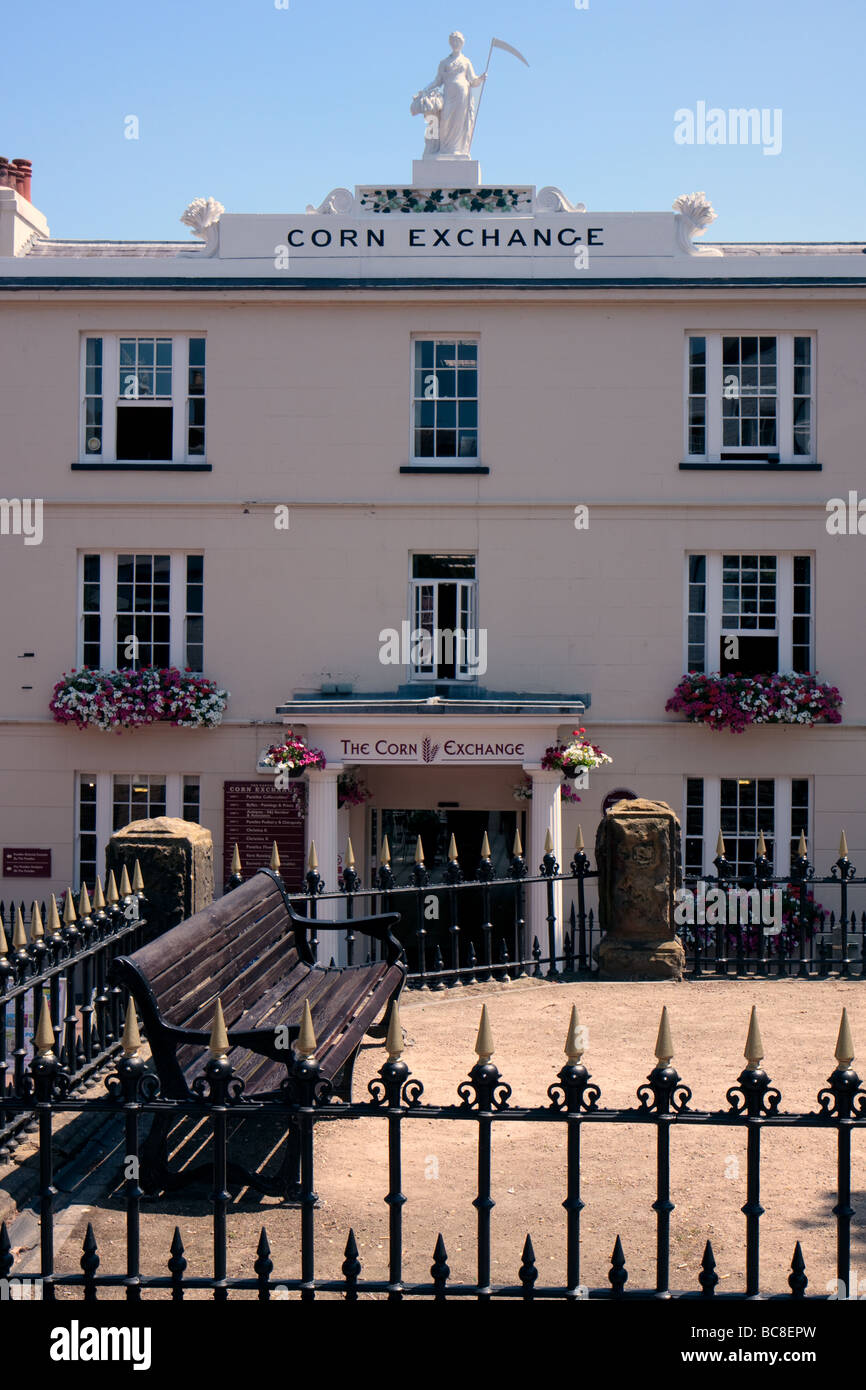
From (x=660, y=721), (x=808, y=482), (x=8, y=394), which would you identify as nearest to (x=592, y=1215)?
(x=660, y=721)

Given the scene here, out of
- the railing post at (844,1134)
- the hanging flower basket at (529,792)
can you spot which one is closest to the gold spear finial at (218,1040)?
the railing post at (844,1134)

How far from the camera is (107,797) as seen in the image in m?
18.8

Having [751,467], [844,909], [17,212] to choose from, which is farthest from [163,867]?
[17,212]

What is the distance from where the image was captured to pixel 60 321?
18688 millimetres

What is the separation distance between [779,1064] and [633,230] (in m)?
13.6

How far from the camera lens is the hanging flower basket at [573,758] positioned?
55.5 ft

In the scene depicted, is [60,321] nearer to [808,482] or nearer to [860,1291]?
[808,482]

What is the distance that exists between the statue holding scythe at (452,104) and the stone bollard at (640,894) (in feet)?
39.3

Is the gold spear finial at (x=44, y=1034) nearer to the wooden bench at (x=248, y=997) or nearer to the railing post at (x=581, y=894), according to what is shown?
the wooden bench at (x=248, y=997)

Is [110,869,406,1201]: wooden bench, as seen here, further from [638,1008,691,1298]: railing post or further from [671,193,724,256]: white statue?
[671,193,724,256]: white statue

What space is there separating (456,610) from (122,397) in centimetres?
580

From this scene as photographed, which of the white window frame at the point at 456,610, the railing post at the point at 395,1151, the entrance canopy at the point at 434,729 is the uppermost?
the white window frame at the point at 456,610

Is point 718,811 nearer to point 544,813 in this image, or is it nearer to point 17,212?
point 544,813

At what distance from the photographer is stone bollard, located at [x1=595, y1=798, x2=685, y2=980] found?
1039cm
